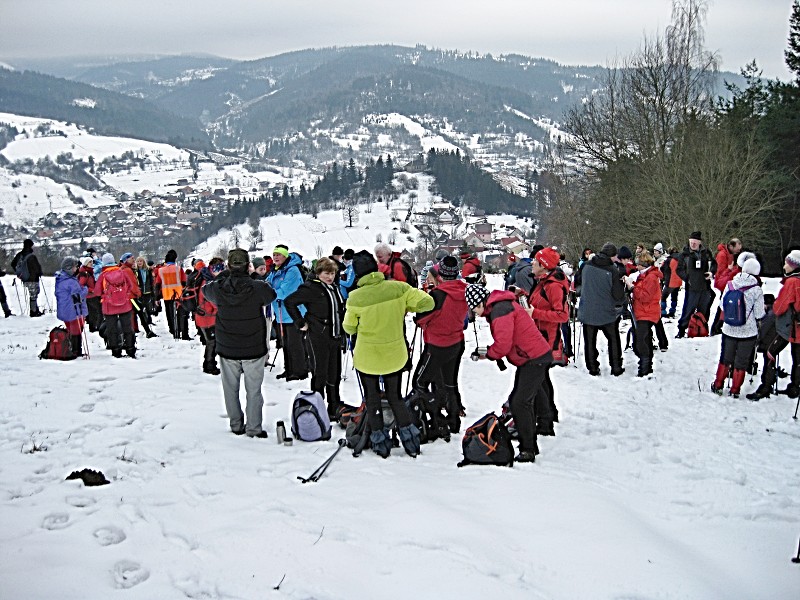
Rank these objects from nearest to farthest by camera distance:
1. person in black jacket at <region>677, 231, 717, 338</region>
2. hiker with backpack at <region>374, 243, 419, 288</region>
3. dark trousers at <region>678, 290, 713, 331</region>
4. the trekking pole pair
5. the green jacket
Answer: the trekking pole pair, the green jacket, hiker with backpack at <region>374, 243, 419, 288</region>, person in black jacket at <region>677, 231, 717, 338</region>, dark trousers at <region>678, 290, 713, 331</region>

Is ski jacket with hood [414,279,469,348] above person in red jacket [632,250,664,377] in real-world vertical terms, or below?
above

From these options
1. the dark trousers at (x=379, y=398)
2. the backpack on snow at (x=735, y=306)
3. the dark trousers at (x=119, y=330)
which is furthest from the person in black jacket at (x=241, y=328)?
the backpack on snow at (x=735, y=306)

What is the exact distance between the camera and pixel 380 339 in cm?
546

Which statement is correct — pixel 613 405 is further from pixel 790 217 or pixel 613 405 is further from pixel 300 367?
pixel 790 217

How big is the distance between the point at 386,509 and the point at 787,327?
18.6ft

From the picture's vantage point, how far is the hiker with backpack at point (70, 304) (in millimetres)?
9461

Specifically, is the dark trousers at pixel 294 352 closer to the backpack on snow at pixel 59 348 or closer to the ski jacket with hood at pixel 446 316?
the ski jacket with hood at pixel 446 316

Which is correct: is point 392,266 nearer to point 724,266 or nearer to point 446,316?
point 446,316

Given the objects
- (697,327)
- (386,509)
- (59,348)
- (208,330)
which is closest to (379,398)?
(386,509)

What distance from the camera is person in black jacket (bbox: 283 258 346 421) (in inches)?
253

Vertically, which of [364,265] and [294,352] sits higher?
[364,265]

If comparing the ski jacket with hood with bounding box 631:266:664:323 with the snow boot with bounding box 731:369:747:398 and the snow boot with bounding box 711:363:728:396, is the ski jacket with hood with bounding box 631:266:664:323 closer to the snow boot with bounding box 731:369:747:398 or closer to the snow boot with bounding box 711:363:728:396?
the snow boot with bounding box 711:363:728:396

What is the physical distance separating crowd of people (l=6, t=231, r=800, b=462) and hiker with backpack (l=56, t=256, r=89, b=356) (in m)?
0.02

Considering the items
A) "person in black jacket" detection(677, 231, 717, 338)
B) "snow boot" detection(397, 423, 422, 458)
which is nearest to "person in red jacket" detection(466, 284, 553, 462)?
"snow boot" detection(397, 423, 422, 458)
